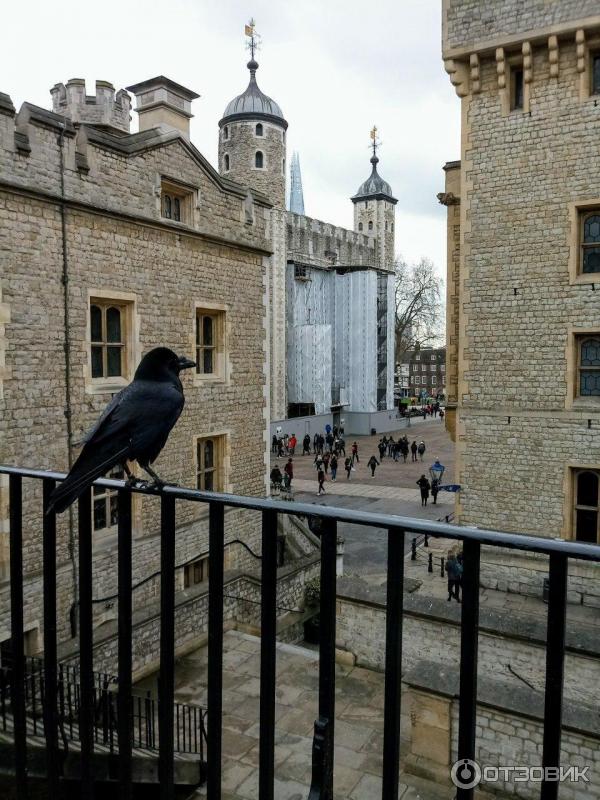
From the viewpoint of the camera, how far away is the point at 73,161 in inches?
383

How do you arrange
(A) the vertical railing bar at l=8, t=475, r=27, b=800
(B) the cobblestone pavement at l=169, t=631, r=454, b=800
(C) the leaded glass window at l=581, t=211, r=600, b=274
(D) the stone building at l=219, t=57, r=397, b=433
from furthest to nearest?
(D) the stone building at l=219, t=57, r=397, b=433, (C) the leaded glass window at l=581, t=211, r=600, b=274, (B) the cobblestone pavement at l=169, t=631, r=454, b=800, (A) the vertical railing bar at l=8, t=475, r=27, b=800

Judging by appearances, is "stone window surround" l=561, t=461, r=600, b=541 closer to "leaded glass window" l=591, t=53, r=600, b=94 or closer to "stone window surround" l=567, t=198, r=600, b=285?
"stone window surround" l=567, t=198, r=600, b=285

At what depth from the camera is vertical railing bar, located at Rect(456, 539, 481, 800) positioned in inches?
56.0

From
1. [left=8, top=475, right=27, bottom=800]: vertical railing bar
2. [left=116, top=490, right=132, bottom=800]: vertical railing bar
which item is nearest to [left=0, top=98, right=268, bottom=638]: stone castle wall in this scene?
[left=8, top=475, right=27, bottom=800]: vertical railing bar

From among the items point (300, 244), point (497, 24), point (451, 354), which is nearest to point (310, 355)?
point (300, 244)

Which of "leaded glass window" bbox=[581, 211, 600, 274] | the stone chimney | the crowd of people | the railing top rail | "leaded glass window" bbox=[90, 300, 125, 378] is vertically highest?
the stone chimney

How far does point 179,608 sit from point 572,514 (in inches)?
300

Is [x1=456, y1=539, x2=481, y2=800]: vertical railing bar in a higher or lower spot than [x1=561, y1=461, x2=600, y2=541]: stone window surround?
higher

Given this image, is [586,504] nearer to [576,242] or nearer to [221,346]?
[576,242]

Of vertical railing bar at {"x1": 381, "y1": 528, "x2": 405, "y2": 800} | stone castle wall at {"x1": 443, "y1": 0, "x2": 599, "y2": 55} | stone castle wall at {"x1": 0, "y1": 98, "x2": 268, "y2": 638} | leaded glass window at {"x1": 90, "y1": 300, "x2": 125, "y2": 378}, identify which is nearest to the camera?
vertical railing bar at {"x1": 381, "y1": 528, "x2": 405, "y2": 800}

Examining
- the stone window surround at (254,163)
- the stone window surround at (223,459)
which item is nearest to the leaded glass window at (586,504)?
the stone window surround at (223,459)

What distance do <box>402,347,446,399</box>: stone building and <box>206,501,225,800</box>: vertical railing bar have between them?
8711 cm

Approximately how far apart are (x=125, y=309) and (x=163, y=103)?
4.31 m

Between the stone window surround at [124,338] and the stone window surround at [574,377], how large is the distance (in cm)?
795
